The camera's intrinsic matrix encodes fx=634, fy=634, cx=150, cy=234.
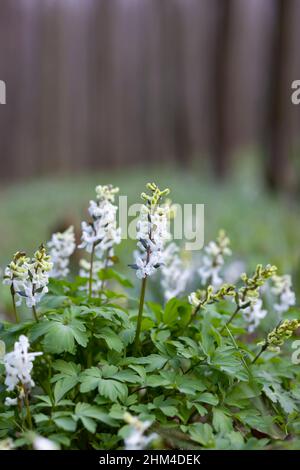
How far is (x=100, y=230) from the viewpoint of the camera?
1.93m

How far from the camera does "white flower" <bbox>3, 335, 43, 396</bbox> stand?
1.55 metres

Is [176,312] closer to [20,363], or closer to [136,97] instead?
[20,363]

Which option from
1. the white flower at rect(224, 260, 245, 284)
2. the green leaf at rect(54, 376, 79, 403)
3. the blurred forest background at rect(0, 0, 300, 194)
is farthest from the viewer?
the blurred forest background at rect(0, 0, 300, 194)

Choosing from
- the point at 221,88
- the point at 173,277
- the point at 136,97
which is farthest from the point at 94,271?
the point at 136,97

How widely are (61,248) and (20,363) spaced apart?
26.2 inches

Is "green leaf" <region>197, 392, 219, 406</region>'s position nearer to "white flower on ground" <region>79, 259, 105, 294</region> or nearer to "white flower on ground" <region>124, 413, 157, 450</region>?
"white flower on ground" <region>124, 413, 157, 450</region>

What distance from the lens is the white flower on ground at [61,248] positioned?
2113 millimetres

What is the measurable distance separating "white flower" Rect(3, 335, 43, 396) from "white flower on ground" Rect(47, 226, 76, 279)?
0.57 meters

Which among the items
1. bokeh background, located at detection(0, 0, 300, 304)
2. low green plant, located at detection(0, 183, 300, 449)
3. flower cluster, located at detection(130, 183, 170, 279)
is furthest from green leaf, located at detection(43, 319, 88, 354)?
bokeh background, located at detection(0, 0, 300, 304)

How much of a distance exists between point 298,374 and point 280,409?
8.5 inches

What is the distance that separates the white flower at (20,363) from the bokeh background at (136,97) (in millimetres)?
8083

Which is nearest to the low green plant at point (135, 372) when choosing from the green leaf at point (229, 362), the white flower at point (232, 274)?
the green leaf at point (229, 362)

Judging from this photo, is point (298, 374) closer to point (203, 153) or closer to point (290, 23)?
point (290, 23)
